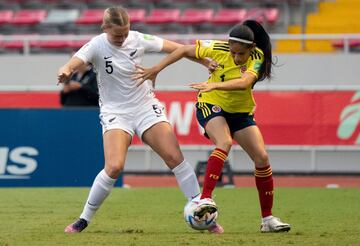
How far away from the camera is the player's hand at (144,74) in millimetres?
9469

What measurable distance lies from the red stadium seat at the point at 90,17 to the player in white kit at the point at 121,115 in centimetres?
1484

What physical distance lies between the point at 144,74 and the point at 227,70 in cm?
78

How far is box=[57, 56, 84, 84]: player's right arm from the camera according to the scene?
9.06m

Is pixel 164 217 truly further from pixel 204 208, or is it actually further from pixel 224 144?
pixel 204 208

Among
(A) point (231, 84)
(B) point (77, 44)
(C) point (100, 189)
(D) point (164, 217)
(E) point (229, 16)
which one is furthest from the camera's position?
(E) point (229, 16)

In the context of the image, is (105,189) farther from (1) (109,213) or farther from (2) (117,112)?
(1) (109,213)

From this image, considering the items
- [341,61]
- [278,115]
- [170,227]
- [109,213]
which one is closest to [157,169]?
[278,115]

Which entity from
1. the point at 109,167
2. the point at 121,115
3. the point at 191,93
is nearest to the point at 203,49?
the point at 121,115

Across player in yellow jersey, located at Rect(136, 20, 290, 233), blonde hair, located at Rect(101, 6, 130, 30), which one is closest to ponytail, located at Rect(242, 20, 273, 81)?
player in yellow jersey, located at Rect(136, 20, 290, 233)

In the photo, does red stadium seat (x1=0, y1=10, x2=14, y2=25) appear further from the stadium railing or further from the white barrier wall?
the white barrier wall

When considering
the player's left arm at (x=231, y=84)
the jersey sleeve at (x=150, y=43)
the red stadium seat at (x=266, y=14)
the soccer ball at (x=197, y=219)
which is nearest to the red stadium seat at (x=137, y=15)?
the red stadium seat at (x=266, y=14)

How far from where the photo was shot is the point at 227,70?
9.61 m

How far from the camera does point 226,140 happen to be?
9.42m

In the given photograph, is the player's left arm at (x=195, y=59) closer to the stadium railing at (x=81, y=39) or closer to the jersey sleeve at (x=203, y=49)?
the jersey sleeve at (x=203, y=49)
